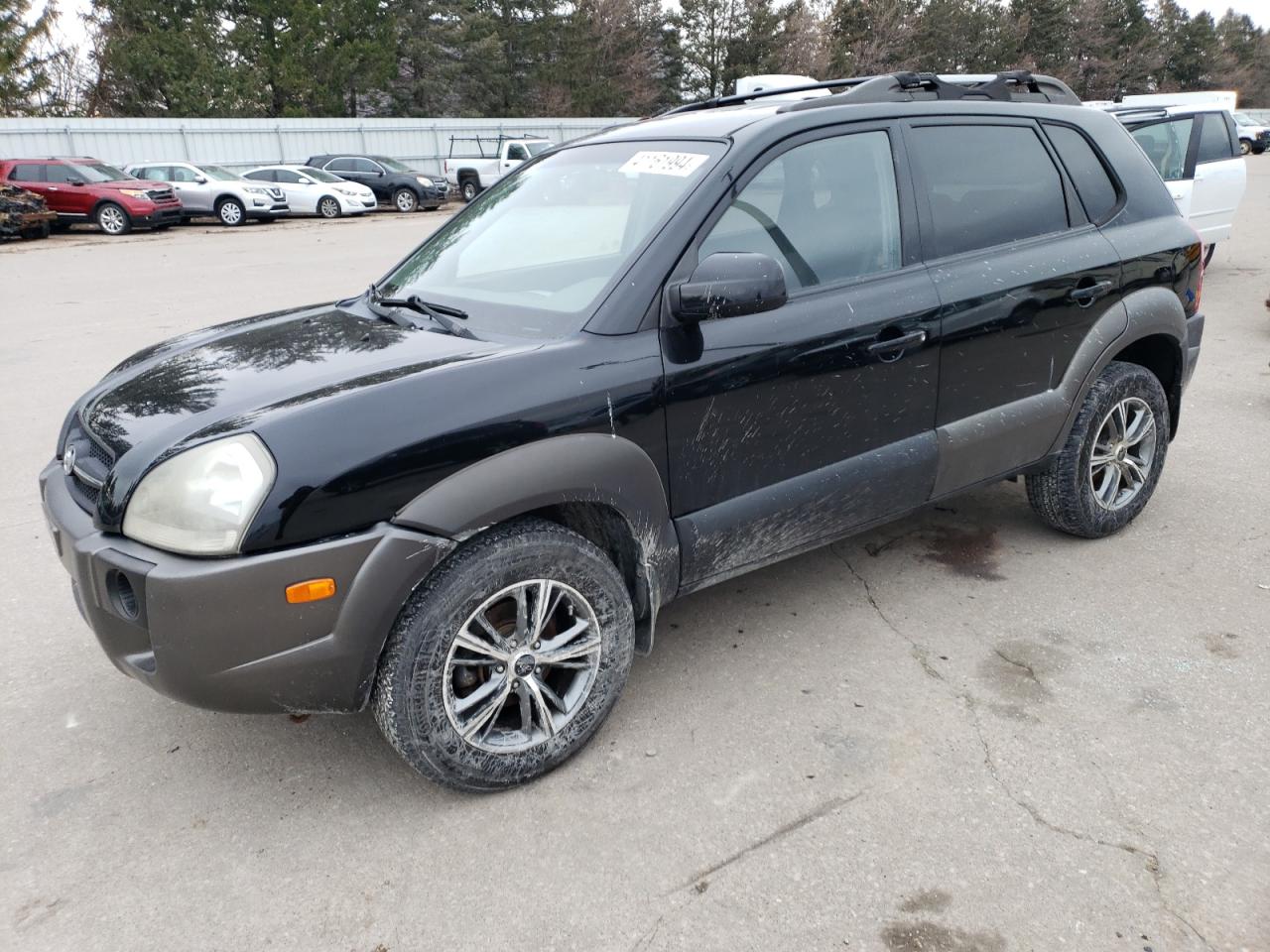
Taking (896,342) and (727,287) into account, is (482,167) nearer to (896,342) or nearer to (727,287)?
(896,342)

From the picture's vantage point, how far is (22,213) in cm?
1939

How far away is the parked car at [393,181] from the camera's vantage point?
2670cm

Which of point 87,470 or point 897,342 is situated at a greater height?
point 897,342

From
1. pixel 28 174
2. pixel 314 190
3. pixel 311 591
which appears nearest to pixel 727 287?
pixel 311 591

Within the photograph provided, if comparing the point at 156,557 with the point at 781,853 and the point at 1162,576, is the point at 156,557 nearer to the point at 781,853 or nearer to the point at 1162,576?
the point at 781,853

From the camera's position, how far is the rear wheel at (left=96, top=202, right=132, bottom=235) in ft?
69.1

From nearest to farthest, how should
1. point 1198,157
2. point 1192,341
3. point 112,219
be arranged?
point 1192,341
point 1198,157
point 112,219

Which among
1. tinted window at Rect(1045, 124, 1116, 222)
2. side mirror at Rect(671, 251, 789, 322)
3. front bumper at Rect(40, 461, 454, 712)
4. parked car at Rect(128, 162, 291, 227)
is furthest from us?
parked car at Rect(128, 162, 291, 227)

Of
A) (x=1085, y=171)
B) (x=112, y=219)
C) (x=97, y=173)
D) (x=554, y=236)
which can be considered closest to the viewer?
(x=554, y=236)

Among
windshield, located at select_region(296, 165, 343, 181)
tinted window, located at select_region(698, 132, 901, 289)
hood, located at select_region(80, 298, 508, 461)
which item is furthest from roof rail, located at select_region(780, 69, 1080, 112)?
windshield, located at select_region(296, 165, 343, 181)

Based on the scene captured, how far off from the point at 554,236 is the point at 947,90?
1.65 meters

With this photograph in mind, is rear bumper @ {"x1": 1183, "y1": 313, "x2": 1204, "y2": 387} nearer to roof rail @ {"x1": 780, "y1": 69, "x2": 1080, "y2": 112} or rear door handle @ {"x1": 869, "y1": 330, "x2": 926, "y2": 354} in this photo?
roof rail @ {"x1": 780, "y1": 69, "x2": 1080, "y2": 112}

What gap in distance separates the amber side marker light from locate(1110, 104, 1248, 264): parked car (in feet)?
33.5

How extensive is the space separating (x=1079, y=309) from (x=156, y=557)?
3327 mm
